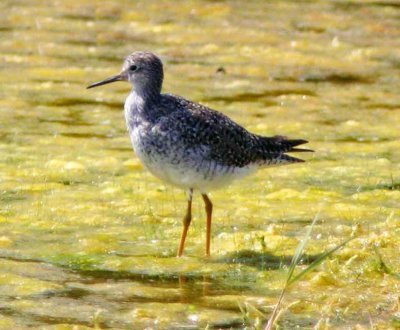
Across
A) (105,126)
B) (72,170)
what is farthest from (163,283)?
(105,126)

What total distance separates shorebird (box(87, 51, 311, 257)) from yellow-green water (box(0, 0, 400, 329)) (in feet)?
1.15

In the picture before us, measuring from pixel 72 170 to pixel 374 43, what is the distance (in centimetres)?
430

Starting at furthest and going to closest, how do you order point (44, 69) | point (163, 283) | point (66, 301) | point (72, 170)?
point (44, 69), point (72, 170), point (163, 283), point (66, 301)

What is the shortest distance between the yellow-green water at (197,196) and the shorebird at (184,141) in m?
0.35

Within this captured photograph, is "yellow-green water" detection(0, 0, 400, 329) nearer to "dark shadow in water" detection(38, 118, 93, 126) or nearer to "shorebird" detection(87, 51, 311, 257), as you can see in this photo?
"dark shadow in water" detection(38, 118, 93, 126)

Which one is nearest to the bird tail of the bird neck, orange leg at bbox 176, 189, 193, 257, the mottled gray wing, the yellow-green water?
the mottled gray wing

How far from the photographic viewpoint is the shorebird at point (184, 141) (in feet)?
19.8

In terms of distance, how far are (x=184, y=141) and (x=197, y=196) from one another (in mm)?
1209

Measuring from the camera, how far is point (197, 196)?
721 cm

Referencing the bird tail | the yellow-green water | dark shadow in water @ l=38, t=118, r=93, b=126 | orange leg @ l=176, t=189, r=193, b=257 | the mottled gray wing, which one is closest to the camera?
the yellow-green water

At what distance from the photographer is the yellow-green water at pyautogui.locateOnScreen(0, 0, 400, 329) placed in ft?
17.5

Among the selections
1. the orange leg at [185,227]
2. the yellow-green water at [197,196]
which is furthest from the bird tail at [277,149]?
the orange leg at [185,227]

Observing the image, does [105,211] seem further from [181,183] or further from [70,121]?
[70,121]

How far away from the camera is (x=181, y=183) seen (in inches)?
240
